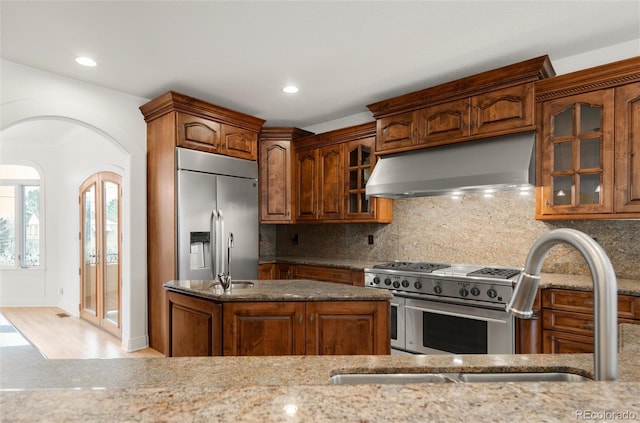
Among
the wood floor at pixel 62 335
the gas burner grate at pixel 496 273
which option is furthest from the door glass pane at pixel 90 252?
the gas burner grate at pixel 496 273

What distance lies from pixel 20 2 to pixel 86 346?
3.54 metres

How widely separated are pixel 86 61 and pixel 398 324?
3520 millimetres

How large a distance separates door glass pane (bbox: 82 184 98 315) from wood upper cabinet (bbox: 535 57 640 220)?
17.7ft

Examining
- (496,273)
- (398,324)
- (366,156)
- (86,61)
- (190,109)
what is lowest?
(398,324)

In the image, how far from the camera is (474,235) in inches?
142

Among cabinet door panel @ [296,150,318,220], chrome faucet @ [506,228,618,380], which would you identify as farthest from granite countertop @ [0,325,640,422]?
cabinet door panel @ [296,150,318,220]

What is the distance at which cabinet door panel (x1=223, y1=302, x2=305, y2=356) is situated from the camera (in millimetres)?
2139

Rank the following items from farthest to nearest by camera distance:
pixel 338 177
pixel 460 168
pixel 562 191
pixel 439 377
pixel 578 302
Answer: pixel 338 177
pixel 460 168
pixel 562 191
pixel 578 302
pixel 439 377

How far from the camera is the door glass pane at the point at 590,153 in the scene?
2693 millimetres

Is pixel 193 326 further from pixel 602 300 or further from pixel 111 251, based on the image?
pixel 111 251

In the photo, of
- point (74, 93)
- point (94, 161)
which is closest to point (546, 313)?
point (74, 93)

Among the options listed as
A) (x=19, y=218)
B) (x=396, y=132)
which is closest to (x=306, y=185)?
(x=396, y=132)

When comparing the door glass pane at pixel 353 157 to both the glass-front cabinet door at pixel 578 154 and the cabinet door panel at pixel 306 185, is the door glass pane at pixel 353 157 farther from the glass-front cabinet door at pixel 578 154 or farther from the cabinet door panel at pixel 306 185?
the glass-front cabinet door at pixel 578 154

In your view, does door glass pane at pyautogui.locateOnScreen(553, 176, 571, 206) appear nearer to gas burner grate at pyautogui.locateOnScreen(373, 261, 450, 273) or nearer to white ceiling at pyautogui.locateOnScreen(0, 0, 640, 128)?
white ceiling at pyautogui.locateOnScreen(0, 0, 640, 128)
